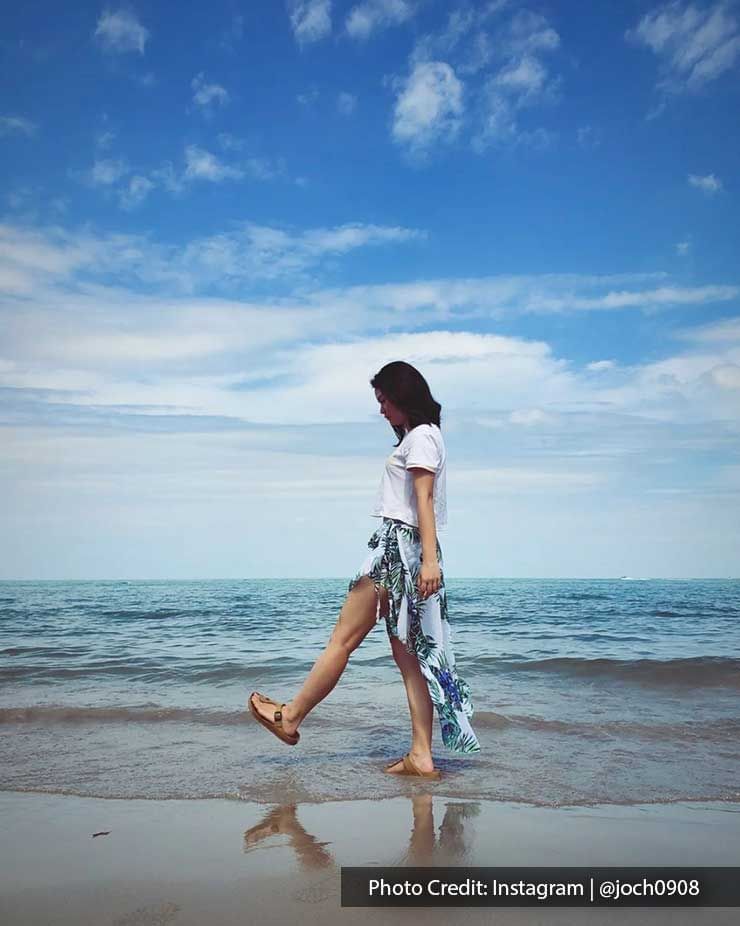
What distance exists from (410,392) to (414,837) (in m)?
2.15

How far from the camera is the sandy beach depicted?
226 cm

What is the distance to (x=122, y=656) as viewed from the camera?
31.0 ft

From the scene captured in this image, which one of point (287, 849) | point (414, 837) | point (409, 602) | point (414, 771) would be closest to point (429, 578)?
point (409, 602)

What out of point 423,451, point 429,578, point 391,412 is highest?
point 391,412

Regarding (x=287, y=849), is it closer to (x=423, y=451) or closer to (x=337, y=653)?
(x=337, y=653)

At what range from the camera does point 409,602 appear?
4027 mm

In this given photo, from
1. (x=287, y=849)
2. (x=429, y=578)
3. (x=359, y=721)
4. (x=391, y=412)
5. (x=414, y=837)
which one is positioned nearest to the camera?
(x=287, y=849)

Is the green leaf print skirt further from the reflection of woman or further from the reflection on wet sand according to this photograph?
the reflection on wet sand

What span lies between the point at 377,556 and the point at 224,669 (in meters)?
4.60

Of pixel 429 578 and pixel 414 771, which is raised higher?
pixel 429 578

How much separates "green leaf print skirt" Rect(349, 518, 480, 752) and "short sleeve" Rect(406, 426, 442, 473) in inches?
14.1

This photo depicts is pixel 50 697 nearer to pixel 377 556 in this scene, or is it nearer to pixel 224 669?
pixel 224 669

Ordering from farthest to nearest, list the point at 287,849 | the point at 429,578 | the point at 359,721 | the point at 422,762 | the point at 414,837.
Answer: the point at 359,721
the point at 422,762
the point at 429,578
the point at 414,837
the point at 287,849

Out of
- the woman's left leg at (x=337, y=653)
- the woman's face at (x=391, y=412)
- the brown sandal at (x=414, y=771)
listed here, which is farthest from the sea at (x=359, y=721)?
the woman's face at (x=391, y=412)
